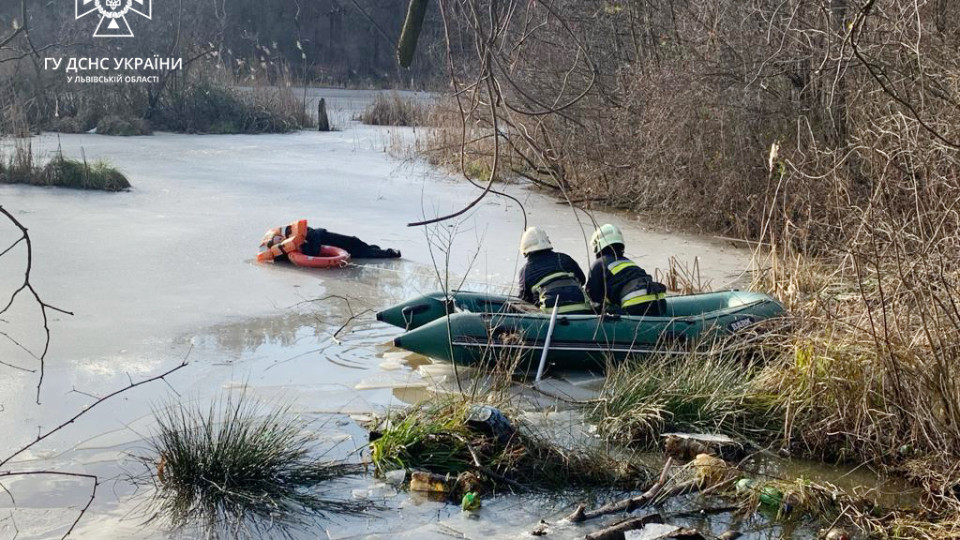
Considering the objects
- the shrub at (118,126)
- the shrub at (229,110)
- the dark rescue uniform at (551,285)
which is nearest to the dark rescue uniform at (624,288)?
the dark rescue uniform at (551,285)

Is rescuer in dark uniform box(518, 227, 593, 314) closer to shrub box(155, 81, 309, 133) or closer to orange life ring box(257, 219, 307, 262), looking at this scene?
orange life ring box(257, 219, 307, 262)

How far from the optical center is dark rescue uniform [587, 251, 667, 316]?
665cm

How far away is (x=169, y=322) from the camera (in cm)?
749

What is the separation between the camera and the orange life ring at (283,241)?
9.34 meters

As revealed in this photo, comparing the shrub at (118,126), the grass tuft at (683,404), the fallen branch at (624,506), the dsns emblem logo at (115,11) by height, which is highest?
the dsns emblem logo at (115,11)

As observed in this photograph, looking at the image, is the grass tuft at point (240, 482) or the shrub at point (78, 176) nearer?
the grass tuft at point (240, 482)

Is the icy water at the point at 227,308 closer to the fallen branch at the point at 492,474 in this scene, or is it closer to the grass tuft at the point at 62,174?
the fallen branch at the point at 492,474

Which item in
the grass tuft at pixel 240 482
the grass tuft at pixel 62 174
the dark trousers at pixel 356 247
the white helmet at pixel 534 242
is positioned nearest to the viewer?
the grass tuft at pixel 240 482

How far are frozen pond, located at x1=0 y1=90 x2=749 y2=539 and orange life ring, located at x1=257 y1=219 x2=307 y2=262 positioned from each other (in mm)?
122

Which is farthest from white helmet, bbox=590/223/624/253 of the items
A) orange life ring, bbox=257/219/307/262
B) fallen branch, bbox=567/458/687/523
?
orange life ring, bbox=257/219/307/262

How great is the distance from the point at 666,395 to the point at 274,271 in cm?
463

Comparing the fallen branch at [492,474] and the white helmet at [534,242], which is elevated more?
the white helmet at [534,242]

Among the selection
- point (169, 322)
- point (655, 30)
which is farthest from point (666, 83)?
point (169, 322)

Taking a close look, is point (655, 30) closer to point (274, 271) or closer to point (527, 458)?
point (274, 271)
